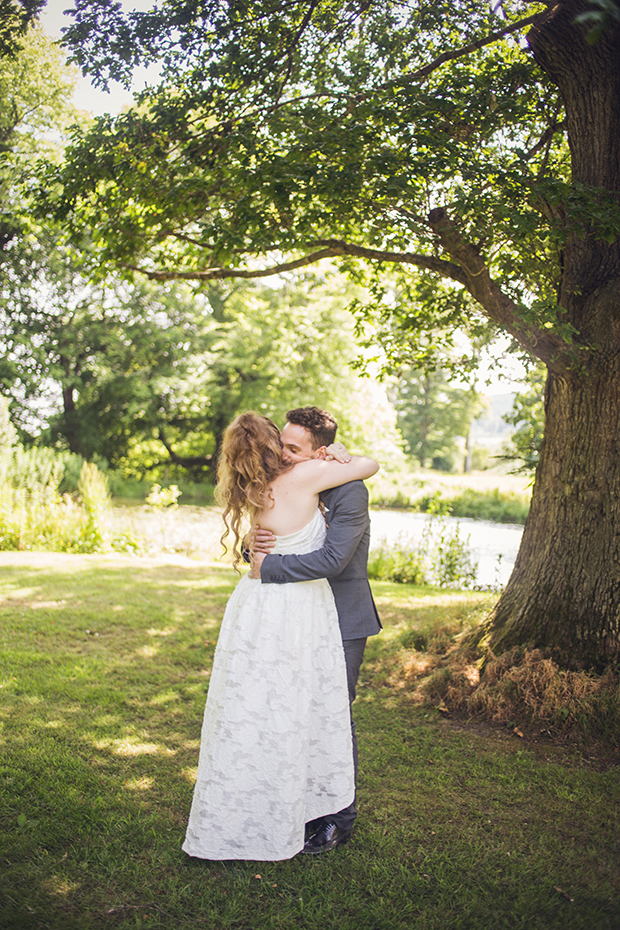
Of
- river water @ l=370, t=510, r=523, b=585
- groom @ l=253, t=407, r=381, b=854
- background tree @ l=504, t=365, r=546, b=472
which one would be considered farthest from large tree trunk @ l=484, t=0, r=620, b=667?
river water @ l=370, t=510, r=523, b=585

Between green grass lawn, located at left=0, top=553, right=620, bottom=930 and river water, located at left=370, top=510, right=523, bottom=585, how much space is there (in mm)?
5836

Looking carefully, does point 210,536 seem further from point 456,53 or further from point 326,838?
point 326,838

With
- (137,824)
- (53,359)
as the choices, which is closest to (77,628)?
(137,824)

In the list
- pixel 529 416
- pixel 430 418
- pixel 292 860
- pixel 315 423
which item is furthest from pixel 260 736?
pixel 430 418

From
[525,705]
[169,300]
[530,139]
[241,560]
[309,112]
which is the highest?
[169,300]

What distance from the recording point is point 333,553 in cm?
279

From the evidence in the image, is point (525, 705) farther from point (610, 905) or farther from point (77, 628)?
point (77, 628)

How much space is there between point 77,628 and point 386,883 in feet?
14.7

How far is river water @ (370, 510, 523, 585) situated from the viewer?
→ 37.3ft

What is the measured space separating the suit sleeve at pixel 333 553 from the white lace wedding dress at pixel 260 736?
0.27ft

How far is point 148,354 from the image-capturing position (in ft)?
70.3

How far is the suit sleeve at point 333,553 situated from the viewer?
2768 millimetres

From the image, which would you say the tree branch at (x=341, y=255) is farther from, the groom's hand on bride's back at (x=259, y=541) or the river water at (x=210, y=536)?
the river water at (x=210, y=536)

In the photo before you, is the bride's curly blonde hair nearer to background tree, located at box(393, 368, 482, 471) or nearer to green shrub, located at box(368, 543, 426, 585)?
green shrub, located at box(368, 543, 426, 585)
